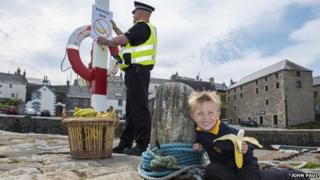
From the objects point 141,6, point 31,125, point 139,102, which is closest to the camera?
point 139,102

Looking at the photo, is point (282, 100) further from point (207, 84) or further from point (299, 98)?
point (207, 84)

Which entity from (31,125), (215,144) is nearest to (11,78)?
(31,125)

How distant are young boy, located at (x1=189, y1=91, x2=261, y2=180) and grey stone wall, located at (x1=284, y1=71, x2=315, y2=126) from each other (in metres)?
49.1

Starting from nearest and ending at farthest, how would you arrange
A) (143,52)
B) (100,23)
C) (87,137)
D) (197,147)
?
(197,147) < (87,137) < (143,52) < (100,23)

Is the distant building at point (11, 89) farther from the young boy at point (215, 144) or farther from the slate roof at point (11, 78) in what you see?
the young boy at point (215, 144)

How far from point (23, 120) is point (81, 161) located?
20881 millimetres

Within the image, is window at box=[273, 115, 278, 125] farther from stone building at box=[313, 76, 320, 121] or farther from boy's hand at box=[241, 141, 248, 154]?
boy's hand at box=[241, 141, 248, 154]

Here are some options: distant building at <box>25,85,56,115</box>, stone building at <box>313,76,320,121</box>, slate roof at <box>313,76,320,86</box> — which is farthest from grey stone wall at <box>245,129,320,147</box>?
distant building at <box>25,85,56,115</box>

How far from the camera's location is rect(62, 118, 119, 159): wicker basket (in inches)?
159

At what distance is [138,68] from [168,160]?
2162 millimetres

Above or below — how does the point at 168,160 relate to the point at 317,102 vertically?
below

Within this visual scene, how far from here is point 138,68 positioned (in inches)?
180

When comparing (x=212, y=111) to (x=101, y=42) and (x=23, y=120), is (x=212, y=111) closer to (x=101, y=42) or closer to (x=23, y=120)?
(x=101, y=42)

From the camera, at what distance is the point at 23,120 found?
22.9 m
